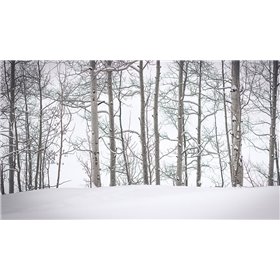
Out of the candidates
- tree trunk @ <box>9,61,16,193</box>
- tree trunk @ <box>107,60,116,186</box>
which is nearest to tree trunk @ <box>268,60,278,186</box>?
tree trunk @ <box>107,60,116,186</box>

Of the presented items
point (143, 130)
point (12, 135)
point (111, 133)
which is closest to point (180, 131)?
point (143, 130)

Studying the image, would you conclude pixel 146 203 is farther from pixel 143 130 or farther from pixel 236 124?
pixel 236 124

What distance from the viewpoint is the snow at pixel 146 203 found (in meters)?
4.03

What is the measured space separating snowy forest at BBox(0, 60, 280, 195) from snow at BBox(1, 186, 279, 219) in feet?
0.49

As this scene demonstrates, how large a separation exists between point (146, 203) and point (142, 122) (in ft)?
3.01

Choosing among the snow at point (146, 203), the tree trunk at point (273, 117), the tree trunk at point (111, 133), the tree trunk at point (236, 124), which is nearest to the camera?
the snow at point (146, 203)

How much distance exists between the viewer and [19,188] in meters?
4.33

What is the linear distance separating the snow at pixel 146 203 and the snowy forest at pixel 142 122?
15cm

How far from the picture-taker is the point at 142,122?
14.5 ft

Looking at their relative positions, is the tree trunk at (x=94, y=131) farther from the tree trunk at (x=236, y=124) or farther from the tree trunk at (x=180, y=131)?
the tree trunk at (x=236, y=124)

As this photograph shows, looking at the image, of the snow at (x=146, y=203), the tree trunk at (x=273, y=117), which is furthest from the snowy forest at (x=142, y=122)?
the snow at (x=146, y=203)

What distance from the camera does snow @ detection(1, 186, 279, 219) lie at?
4.03 m
